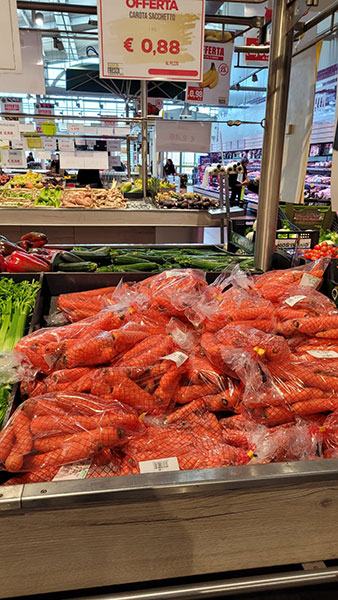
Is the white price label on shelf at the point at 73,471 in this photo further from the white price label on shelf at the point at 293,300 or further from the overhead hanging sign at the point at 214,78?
the overhead hanging sign at the point at 214,78

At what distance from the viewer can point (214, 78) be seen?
515 centimetres

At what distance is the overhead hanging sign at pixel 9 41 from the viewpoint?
2.01 metres

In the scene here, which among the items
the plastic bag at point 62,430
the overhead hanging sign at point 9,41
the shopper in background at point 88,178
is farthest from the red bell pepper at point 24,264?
the shopper in background at point 88,178

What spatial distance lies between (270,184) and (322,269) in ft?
1.95

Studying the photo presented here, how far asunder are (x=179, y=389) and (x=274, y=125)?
1559mm

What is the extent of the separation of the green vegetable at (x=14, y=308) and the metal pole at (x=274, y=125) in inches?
54.5

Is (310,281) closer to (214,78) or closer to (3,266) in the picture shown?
(3,266)

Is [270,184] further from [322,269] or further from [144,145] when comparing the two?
[144,145]

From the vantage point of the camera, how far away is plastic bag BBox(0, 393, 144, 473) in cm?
118

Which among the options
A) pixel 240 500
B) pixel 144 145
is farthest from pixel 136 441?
pixel 144 145

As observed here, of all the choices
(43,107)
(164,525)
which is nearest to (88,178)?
(43,107)

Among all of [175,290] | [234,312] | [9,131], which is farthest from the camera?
[9,131]

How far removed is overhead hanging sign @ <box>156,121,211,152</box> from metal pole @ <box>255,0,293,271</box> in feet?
10.2

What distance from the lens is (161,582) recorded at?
1277mm
